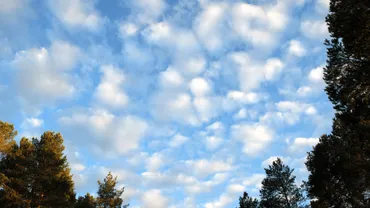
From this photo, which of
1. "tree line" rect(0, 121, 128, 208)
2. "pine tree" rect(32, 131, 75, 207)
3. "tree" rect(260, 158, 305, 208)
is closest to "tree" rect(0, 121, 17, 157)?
"tree line" rect(0, 121, 128, 208)

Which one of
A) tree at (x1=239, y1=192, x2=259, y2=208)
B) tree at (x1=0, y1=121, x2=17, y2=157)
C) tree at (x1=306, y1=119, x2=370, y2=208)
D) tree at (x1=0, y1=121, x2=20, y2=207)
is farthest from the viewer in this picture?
tree at (x1=239, y1=192, x2=259, y2=208)

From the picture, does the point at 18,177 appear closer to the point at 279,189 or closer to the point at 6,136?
the point at 6,136

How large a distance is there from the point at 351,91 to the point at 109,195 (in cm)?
3028

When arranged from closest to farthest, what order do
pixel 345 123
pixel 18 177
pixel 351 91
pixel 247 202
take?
pixel 351 91 → pixel 345 123 → pixel 18 177 → pixel 247 202

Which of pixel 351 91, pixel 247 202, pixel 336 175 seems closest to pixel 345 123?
pixel 351 91

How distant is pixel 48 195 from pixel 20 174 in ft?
10.4

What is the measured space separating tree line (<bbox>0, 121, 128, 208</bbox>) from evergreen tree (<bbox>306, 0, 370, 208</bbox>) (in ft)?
78.3

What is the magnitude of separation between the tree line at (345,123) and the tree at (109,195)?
18.6 m

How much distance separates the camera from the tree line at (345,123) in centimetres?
1243

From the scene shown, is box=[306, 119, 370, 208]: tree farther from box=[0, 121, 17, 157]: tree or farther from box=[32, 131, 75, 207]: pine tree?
box=[0, 121, 17, 157]: tree

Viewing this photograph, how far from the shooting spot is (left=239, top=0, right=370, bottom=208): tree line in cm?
1243

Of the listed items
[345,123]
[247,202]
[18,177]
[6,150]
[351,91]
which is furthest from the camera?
[247,202]

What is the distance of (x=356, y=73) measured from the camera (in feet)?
42.3

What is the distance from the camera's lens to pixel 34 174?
25.2 m
